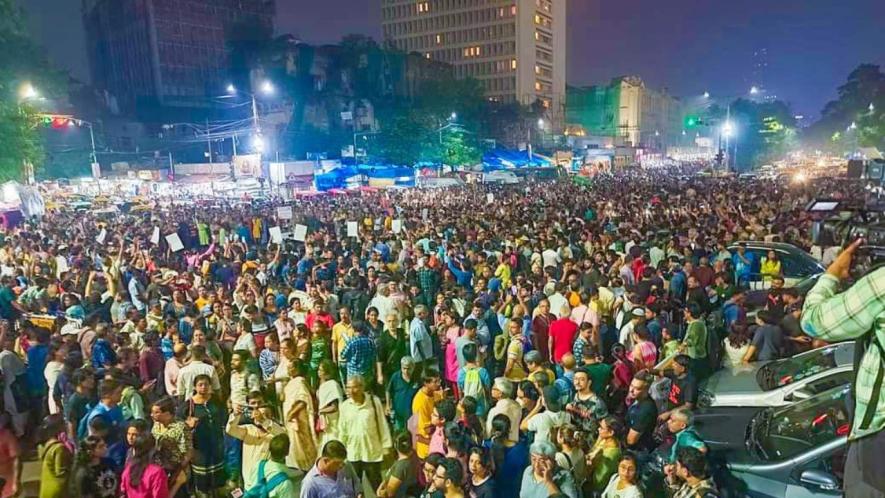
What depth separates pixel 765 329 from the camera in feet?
23.9

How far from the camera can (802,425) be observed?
4969 millimetres

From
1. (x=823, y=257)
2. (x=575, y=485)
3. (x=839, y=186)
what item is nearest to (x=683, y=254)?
(x=823, y=257)

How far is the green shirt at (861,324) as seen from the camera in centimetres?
239

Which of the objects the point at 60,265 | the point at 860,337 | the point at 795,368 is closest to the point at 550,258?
the point at 795,368

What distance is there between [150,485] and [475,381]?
3.06 metres

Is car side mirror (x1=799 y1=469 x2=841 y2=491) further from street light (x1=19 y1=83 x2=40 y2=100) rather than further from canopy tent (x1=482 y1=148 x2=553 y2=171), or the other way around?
canopy tent (x1=482 y1=148 x2=553 y2=171)

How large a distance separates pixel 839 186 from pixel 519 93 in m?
78.4

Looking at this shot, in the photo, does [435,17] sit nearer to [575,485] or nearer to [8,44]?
[8,44]

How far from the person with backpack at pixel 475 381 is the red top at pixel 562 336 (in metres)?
1.52

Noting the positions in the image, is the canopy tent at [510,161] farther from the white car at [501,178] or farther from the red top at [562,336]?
the red top at [562,336]

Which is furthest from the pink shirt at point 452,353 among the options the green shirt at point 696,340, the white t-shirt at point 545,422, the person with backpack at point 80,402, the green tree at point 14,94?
the green tree at point 14,94

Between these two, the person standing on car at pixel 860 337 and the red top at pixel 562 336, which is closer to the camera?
the person standing on car at pixel 860 337

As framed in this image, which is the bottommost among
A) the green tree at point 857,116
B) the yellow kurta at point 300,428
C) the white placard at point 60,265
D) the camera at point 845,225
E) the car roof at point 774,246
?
the yellow kurta at point 300,428

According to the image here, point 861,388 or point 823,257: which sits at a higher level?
point 861,388
